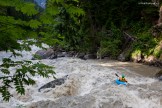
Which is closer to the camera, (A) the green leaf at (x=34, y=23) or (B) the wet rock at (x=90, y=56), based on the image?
(A) the green leaf at (x=34, y=23)

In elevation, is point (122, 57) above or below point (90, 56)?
above

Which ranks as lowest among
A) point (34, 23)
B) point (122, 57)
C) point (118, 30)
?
point (122, 57)

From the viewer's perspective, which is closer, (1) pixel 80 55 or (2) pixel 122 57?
(2) pixel 122 57

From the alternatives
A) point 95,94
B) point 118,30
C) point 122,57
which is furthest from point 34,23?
point 118,30

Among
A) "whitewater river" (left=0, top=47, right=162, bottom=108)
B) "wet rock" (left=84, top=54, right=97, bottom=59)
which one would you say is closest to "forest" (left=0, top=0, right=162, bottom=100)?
"wet rock" (left=84, top=54, right=97, bottom=59)

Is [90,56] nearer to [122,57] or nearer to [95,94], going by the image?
[122,57]

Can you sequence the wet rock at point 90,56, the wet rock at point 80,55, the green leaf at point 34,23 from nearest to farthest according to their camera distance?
the green leaf at point 34,23 → the wet rock at point 90,56 → the wet rock at point 80,55

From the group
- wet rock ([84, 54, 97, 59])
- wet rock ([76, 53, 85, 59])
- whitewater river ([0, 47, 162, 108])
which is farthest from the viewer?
wet rock ([76, 53, 85, 59])

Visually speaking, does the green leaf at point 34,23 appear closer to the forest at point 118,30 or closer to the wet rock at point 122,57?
the forest at point 118,30

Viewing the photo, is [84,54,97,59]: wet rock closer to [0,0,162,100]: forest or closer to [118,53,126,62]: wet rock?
[0,0,162,100]: forest

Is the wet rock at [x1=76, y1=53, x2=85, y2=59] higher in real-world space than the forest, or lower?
lower

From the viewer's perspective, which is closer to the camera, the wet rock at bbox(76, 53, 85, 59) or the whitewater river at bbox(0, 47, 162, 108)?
the whitewater river at bbox(0, 47, 162, 108)

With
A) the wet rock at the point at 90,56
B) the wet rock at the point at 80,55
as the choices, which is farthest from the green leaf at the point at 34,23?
the wet rock at the point at 80,55

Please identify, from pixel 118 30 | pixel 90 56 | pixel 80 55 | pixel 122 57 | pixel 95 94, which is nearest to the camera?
pixel 95 94
